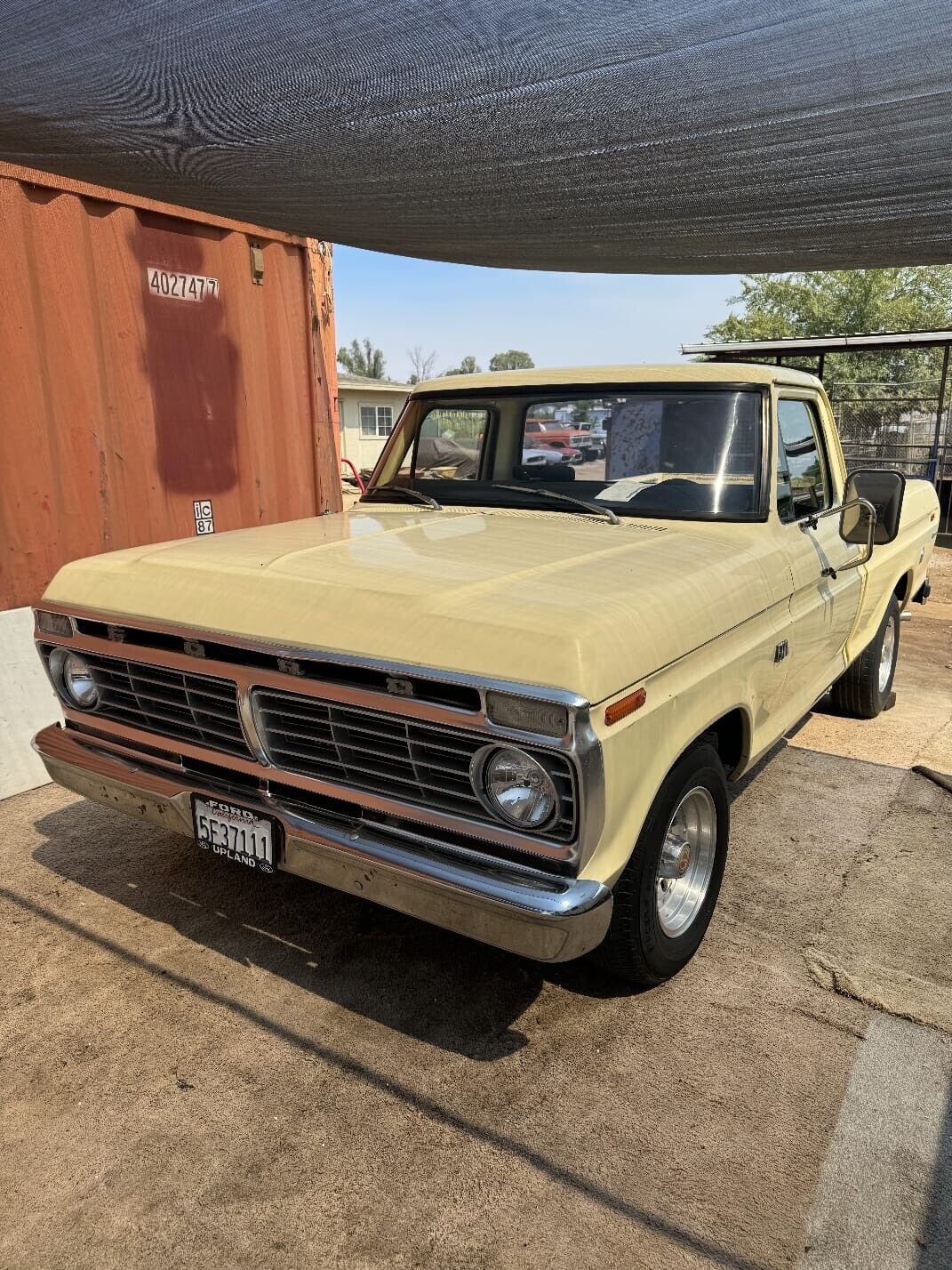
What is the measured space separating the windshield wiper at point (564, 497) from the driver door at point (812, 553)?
68 centimetres

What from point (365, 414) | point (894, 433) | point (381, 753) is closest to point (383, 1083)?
point (381, 753)

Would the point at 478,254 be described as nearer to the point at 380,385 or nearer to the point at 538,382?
the point at 538,382

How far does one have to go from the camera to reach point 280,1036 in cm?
264

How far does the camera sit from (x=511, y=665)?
211cm

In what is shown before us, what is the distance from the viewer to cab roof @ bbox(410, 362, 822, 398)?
11.7ft

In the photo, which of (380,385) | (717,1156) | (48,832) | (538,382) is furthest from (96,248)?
(380,385)

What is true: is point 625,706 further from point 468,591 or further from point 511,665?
point 468,591

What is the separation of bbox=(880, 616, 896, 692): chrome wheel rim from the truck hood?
2.57m

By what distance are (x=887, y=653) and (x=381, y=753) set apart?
4.27 metres

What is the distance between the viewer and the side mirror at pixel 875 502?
11.7 ft

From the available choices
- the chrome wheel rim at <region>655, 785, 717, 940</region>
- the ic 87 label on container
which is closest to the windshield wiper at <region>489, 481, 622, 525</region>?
the chrome wheel rim at <region>655, 785, 717, 940</region>

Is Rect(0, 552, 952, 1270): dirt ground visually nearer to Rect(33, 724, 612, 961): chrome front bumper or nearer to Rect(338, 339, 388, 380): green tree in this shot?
Rect(33, 724, 612, 961): chrome front bumper

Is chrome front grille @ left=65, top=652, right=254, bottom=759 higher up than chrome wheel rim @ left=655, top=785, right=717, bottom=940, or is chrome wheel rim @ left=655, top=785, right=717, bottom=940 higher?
chrome front grille @ left=65, top=652, right=254, bottom=759

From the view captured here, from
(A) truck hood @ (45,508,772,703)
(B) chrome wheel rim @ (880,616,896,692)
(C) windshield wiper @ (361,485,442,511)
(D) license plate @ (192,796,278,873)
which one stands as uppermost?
(C) windshield wiper @ (361,485,442,511)
